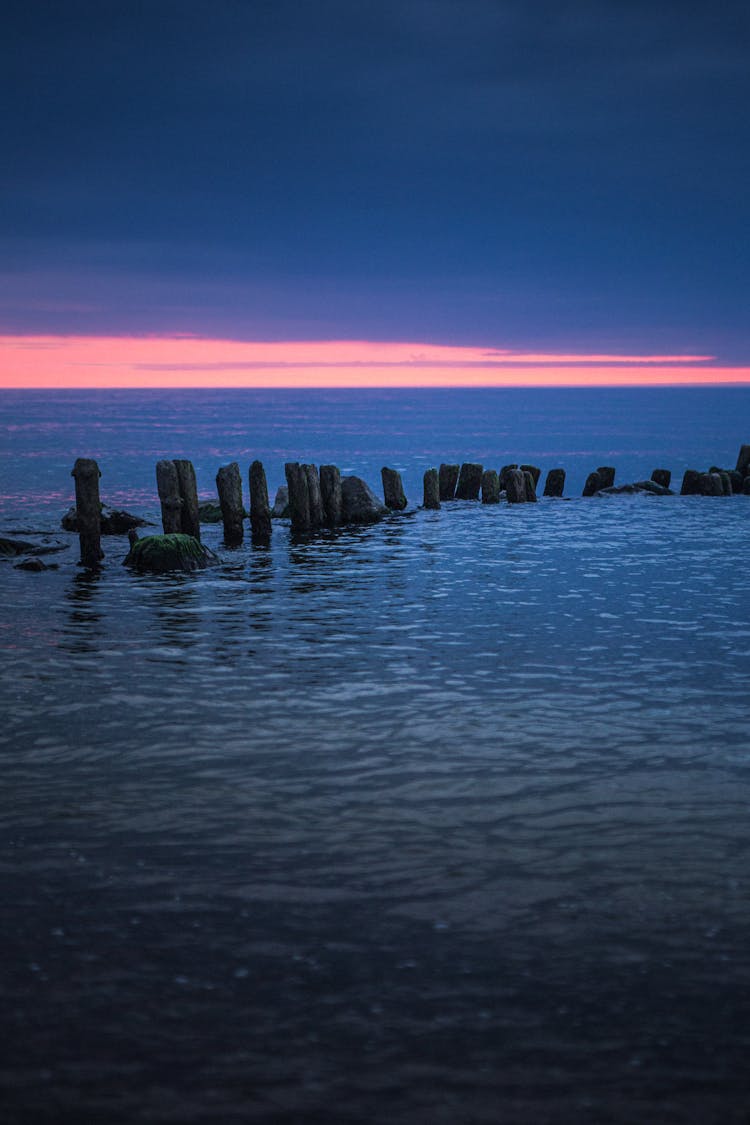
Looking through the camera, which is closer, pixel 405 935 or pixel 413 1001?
pixel 413 1001

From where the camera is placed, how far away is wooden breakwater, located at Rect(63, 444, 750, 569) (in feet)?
68.3

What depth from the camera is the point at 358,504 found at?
28.3m

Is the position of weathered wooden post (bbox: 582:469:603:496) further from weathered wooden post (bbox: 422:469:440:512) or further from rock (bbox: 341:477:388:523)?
rock (bbox: 341:477:388:523)

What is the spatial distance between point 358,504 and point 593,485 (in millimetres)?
12986

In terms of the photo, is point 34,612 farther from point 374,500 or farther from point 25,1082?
point 374,500

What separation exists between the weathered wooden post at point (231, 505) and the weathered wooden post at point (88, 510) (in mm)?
3310

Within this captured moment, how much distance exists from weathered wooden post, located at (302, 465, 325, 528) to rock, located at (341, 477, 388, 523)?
4.92 ft

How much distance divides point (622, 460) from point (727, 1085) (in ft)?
235

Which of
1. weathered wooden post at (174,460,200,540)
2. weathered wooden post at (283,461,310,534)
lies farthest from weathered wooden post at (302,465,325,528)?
weathered wooden post at (174,460,200,540)

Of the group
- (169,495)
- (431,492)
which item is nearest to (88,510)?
(169,495)

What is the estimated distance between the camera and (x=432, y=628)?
14.6 metres

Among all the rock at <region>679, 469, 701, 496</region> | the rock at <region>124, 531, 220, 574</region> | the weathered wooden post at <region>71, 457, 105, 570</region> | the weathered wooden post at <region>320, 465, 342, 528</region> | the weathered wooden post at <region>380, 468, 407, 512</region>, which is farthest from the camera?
the rock at <region>679, 469, 701, 496</region>

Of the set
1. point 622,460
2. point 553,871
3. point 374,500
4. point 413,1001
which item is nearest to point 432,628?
point 553,871

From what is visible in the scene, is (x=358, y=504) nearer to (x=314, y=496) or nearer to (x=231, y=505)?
(x=314, y=496)
